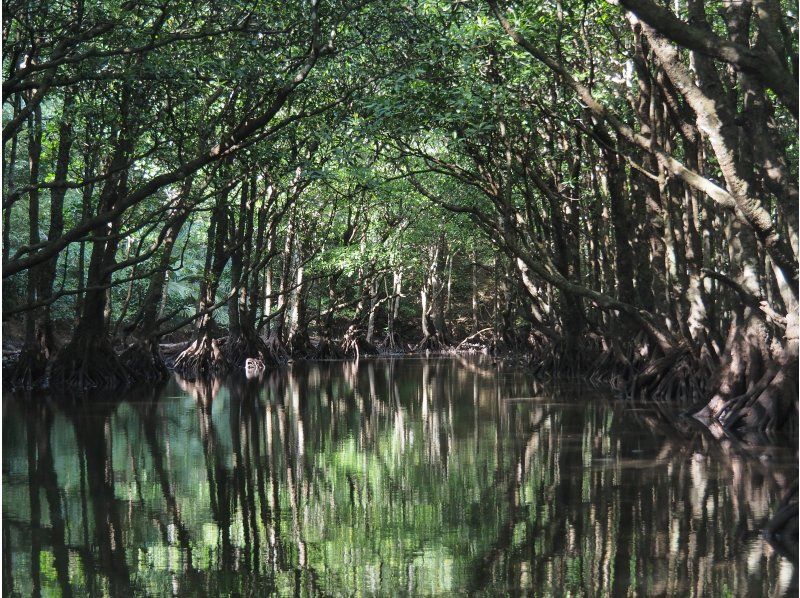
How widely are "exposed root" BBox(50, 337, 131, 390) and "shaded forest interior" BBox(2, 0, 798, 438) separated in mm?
41

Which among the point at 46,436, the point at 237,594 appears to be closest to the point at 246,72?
the point at 46,436

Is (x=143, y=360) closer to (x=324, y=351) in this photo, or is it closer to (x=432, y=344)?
(x=324, y=351)

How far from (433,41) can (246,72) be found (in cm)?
276

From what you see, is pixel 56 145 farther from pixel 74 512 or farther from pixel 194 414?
pixel 74 512

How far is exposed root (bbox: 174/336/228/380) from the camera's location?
2419 centimetres

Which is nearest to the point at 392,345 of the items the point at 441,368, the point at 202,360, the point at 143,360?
the point at 441,368

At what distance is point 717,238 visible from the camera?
19.4m

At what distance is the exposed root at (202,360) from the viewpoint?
952 inches

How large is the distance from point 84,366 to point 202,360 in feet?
19.9

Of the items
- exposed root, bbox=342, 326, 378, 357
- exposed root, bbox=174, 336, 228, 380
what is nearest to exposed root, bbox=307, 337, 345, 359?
exposed root, bbox=342, 326, 378, 357

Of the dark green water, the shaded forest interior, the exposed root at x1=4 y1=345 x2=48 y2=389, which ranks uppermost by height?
the shaded forest interior

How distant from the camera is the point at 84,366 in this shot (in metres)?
18.3

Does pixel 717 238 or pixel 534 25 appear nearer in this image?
pixel 534 25

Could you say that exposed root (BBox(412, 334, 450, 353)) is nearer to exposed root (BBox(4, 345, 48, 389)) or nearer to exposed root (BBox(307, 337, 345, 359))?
exposed root (BBox(307, 337, 345, 359))
